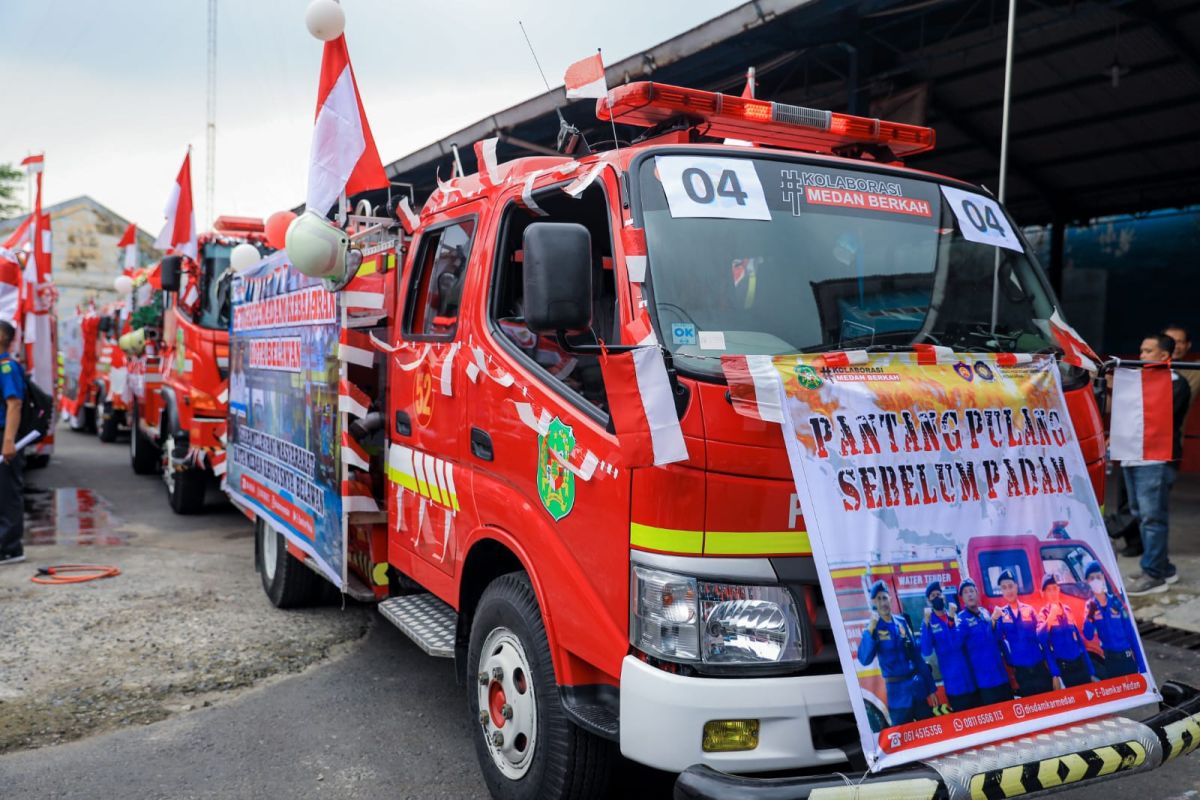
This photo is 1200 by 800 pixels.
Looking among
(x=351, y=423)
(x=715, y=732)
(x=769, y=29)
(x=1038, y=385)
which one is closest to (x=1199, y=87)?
(x=769, y=29)

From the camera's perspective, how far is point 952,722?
103 inches

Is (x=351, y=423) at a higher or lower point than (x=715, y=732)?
higher

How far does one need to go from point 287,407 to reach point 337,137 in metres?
1.58

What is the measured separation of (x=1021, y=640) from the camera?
281 cm

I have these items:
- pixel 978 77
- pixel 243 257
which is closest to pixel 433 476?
pixel 243 257

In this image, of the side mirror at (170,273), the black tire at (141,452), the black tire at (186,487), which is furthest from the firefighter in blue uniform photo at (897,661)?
the black tire at (141,452)

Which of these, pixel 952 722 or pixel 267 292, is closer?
pixel 952 722

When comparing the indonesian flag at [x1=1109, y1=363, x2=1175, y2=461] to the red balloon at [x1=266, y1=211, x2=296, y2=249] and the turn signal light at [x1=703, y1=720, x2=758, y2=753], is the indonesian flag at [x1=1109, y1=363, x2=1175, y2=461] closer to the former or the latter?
the turn signal light at [x1=703, y1=720, x2=758, y2=753]

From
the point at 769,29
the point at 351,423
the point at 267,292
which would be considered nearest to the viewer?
the point at 351,423

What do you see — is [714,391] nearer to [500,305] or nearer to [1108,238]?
[500,305]

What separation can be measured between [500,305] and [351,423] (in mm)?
1354

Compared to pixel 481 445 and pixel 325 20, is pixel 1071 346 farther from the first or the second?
pixel 325 20

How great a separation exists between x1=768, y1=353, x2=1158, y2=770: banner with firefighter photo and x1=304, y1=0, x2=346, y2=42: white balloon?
141 inches

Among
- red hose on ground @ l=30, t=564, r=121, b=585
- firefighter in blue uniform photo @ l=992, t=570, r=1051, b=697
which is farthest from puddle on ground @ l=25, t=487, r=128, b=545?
firefighter in blue uniform photo @ l=992, t=570, r=1051, b=697
